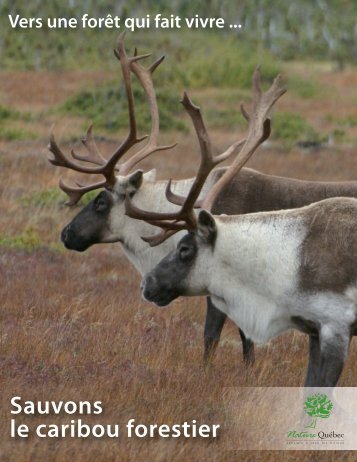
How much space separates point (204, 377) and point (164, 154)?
41.0ft

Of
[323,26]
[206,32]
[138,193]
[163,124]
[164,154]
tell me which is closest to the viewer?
[138,193]

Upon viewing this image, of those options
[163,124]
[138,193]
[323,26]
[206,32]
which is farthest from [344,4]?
[138,193]

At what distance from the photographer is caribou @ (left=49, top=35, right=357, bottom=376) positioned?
23.6ft

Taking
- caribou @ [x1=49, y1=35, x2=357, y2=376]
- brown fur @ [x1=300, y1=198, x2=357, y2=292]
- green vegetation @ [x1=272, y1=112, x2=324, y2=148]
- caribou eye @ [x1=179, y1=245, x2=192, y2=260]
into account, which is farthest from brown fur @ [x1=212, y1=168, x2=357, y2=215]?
green vegetation @ [x1=272, y1=112, x2=324, y2=148]

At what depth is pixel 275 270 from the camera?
18.2 ft

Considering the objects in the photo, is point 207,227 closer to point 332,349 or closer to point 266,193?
point 332,349

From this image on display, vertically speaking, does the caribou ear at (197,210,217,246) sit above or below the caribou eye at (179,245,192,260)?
above

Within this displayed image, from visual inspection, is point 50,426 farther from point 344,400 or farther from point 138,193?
point 138,193

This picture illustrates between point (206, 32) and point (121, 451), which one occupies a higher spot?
point (206, 32)

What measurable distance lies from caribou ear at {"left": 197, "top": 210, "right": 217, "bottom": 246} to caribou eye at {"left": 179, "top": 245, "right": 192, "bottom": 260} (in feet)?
0.33

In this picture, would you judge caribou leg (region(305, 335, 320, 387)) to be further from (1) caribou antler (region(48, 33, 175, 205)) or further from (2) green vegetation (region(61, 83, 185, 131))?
(2) green vegetation (region(61, 83, 185, 131))

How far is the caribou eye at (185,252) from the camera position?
230 inches

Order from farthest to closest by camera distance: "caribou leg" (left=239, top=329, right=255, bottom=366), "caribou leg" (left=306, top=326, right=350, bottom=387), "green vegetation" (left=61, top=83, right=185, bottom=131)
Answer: "green vegetation" (left=61, top=83, right=185, bottom=131) < "caribou leg" (left=239, top=329, right=255, bottom=366) < "caribou leg" (left=306, top=326, right=350, bottom=387)

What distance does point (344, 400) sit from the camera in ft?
19.8
